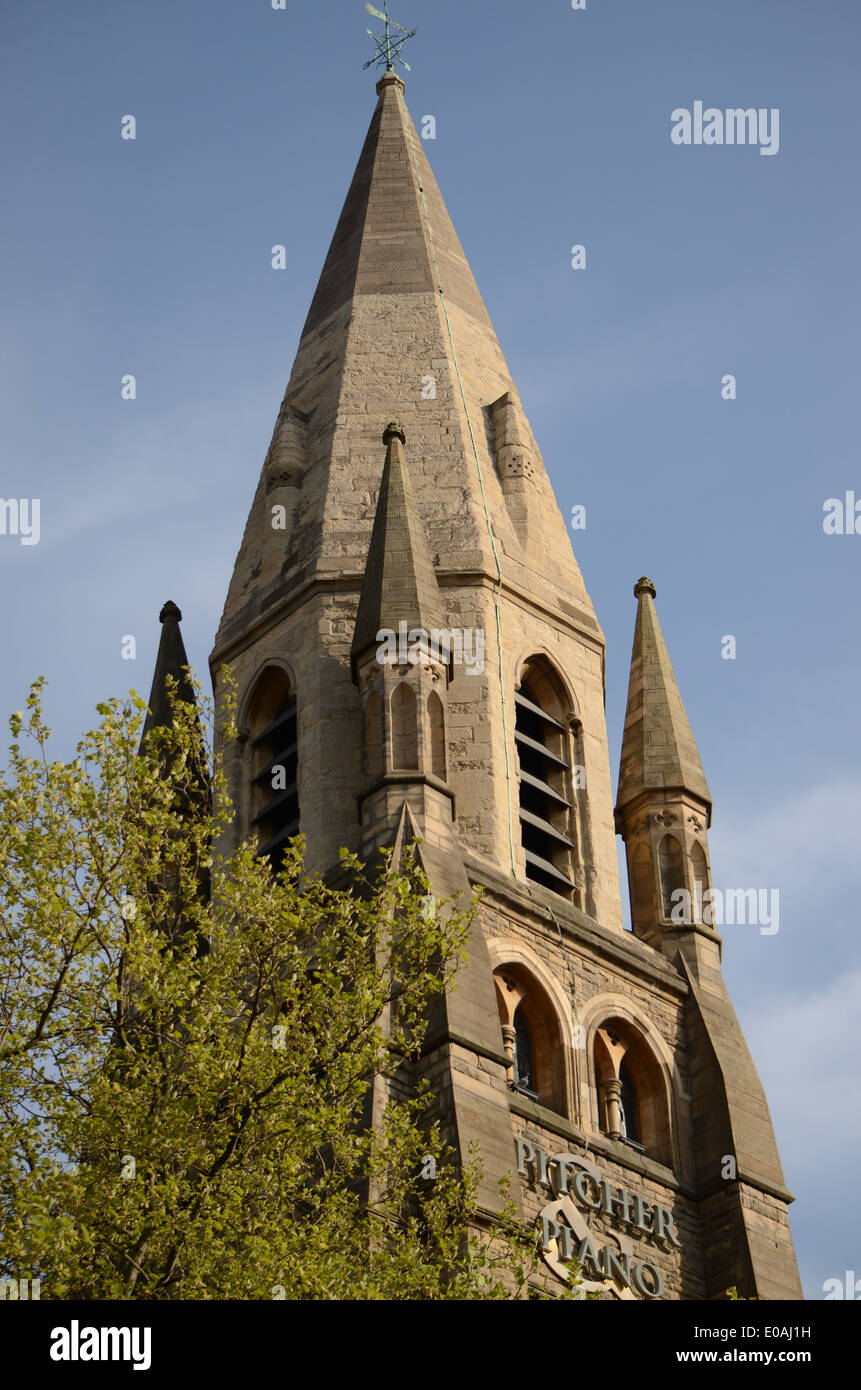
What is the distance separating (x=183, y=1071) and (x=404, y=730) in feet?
35.7

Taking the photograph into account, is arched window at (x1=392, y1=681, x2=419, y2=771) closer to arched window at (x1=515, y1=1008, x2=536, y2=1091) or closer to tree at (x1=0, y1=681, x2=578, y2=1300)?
arched window at (x1=515, y1=1008, x2=536, y2=1091)

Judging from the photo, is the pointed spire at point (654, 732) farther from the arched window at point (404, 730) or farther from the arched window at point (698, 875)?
the arched window at point (404, 730)

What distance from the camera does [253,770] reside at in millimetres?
31297

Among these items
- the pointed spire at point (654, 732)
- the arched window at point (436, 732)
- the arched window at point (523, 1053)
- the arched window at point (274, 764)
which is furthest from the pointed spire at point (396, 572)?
the arched window at point (523, 1053)

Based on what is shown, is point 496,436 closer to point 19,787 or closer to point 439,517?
point 439,517

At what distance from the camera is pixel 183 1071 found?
16953 mm

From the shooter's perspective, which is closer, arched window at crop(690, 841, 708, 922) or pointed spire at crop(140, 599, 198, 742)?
arched window at crop(690, 841, 708, 922)

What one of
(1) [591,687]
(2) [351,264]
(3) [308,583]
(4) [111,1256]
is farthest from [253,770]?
(4) [111,1256]

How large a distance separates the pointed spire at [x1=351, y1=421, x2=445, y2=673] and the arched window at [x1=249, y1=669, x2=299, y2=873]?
7.57 ft

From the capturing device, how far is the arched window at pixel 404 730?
1073 inches

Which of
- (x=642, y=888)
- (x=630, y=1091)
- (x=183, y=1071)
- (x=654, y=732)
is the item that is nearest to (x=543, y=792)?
(x=642, y=888)

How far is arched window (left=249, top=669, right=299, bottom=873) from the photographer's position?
3016 cm

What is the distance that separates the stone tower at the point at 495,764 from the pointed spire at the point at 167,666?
72cm

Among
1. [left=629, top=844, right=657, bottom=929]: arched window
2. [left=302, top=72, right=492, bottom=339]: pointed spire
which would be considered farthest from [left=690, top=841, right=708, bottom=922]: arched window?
[left=302, top=72, right=492, bottom=339]: pointed spire
